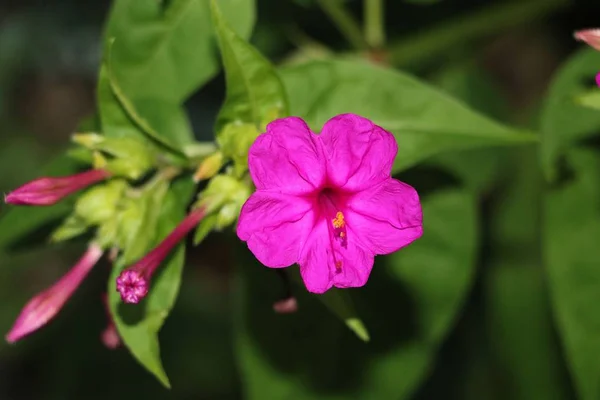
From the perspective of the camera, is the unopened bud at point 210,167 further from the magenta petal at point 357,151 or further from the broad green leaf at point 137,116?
the magenta petal at point 357,151

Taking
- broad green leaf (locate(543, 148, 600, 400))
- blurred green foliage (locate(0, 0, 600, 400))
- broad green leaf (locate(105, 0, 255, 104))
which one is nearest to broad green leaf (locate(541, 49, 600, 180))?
blurred green foliage (locate(0, 0, 600, 400))

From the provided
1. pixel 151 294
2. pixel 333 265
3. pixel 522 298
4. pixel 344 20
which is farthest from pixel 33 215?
pixel 522 298

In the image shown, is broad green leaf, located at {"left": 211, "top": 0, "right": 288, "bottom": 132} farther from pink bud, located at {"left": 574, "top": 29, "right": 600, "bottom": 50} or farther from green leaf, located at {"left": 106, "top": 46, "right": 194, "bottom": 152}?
pink bud, located at {"left": 574, "top": 29, "right": 600, "bottom": 50}

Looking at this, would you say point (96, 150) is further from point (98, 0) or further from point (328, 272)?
point (98, 0)

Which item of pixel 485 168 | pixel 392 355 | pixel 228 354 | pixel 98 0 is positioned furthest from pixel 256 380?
pixel 98 0

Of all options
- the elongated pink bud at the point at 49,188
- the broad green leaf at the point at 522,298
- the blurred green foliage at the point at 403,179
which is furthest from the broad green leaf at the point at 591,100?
the broad green leaf at the point at 522,298

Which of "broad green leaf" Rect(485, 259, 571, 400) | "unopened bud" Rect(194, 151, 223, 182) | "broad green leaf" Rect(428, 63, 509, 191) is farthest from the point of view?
"broad green leaf" Rect(485, 259, 571, 400)
